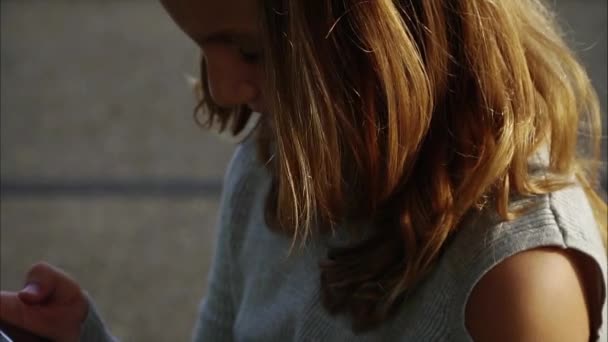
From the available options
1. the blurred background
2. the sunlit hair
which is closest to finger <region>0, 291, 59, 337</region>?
the sunlit hair

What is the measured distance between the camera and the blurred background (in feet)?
7.34

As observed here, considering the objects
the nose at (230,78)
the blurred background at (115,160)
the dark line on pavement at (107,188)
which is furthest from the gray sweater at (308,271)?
the dark line on pavement at (107,188)

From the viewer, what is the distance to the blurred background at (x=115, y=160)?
7.34 feet

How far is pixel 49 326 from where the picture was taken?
3.38ft

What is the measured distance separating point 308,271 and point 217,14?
301 millimetres

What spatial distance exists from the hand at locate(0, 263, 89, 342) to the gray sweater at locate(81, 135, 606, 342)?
0.02 meters

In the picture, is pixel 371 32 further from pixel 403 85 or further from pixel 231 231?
pixel 231 231

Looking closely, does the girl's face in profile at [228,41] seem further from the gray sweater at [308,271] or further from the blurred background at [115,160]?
the blurred background at [115,160]

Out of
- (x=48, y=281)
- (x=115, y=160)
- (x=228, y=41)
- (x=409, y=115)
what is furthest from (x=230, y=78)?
(x=115, y=160)

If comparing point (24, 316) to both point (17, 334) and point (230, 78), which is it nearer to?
point (17, 334)

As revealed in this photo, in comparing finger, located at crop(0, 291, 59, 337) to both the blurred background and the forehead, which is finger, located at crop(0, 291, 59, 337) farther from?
the blurred background

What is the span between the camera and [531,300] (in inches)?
33.0

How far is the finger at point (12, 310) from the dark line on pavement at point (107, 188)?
156 cm

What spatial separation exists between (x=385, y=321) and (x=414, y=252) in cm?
8
